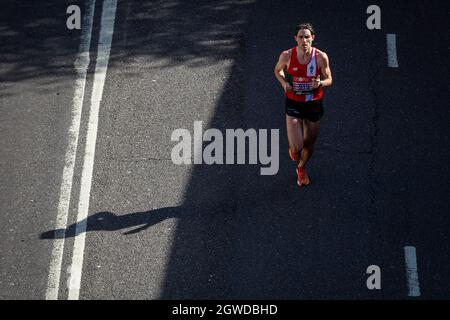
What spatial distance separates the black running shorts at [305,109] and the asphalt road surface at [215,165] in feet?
2.97

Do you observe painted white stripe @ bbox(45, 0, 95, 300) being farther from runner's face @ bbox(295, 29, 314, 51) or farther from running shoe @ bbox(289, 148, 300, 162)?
runner's face @ bbox(295, 29, 314, 51)

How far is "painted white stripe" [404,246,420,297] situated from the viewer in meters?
9.06

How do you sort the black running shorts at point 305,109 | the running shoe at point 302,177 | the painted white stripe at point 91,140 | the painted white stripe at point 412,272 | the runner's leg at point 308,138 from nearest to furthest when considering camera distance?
the painted white stripe at point 412,272, the painted white stripe at point 91,140, the black running shorts at point 305,109, the runner's leg at point 308,138, the running shoe at point 302,177

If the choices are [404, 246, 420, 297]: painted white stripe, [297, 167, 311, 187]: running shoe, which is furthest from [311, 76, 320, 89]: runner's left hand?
[404, 246, 420, 297]: painted white stripe

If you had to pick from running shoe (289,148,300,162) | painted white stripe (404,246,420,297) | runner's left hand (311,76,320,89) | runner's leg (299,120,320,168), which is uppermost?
runner's left hand (311,76,320,89)

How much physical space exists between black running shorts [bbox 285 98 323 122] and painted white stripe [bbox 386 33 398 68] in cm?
242

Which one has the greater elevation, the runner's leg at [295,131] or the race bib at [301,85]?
the race bib at [301,85]

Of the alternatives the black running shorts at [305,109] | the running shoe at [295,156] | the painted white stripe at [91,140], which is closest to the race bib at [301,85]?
the black running shorts at [305,109]

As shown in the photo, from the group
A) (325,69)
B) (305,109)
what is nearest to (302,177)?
(305,109)

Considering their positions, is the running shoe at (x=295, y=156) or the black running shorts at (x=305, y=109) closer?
the black running shorts at (x=305, y=109)

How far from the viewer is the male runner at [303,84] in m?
9.58

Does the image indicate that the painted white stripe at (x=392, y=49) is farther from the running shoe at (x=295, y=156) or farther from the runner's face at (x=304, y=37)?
the runner's face at (x=304, y=37)

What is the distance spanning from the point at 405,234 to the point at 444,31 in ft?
13.1

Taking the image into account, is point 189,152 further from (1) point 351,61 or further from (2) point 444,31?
(2) point 444,31
